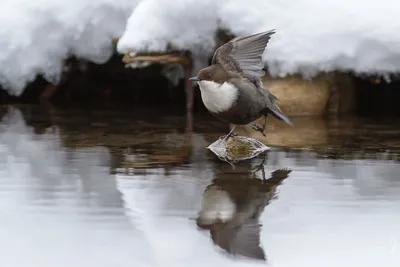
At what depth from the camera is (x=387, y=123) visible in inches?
269

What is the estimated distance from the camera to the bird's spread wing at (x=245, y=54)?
4691mm

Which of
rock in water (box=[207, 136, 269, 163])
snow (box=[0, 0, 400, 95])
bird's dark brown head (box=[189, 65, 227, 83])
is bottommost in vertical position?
rock in water (box=[207, 136, 269, 163])

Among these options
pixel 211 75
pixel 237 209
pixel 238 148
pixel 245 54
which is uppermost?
pixel 245 54

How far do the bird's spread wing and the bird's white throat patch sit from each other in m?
0.26

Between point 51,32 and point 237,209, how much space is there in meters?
4.82

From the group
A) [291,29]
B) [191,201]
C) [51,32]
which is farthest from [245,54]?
[51,32]

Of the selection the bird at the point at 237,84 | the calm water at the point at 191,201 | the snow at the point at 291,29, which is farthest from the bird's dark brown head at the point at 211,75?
the snow at the point at 291,29

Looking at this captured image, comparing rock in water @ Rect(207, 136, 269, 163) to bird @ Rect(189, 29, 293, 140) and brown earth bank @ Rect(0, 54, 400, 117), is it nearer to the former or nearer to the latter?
bird @ Rect(189, 29, 293, 140)

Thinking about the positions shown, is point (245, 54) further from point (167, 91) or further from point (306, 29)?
point (167, 91)

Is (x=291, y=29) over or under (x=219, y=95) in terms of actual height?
over

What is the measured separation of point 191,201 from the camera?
11.6ft

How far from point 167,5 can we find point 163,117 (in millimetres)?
1048

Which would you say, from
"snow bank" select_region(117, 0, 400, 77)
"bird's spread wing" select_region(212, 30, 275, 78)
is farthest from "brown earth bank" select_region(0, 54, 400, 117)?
"bird's spread wing" select_region(212, 30, 275, 78)

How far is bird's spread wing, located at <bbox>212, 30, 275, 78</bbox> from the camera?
15.4ft
